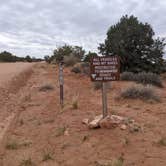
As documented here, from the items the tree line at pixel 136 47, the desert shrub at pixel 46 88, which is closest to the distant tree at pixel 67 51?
the tree line at pixel 136 47

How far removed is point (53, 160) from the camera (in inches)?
316

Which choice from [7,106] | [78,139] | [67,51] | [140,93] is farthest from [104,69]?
[67,51]

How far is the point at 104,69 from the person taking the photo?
1025 centimetres

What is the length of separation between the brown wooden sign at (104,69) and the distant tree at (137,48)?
1666 cm

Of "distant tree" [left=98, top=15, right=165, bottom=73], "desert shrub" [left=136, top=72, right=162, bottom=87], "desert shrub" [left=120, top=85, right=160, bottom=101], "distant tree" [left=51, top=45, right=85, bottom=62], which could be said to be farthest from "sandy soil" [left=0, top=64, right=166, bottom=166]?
"distant tree" [left=51, top=45, right=85, bottom=62]

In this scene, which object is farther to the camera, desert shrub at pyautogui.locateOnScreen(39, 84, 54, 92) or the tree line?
the tree line

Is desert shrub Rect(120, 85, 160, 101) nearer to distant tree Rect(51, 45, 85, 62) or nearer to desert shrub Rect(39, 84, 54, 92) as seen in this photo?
desert shrub Rect(39, 84, 54, 92)

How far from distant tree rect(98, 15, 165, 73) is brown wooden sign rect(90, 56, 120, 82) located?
16656mm

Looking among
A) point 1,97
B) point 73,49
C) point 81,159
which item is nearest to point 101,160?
point 81,159

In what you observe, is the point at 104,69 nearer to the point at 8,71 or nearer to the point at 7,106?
the point at 7,106

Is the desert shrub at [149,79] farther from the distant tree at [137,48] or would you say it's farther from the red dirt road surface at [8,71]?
the red dirt road surface at [8,71]

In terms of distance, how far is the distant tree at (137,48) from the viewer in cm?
2717

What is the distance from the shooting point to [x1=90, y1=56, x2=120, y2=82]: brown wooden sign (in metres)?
10.2

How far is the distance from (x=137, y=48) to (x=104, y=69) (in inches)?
694
